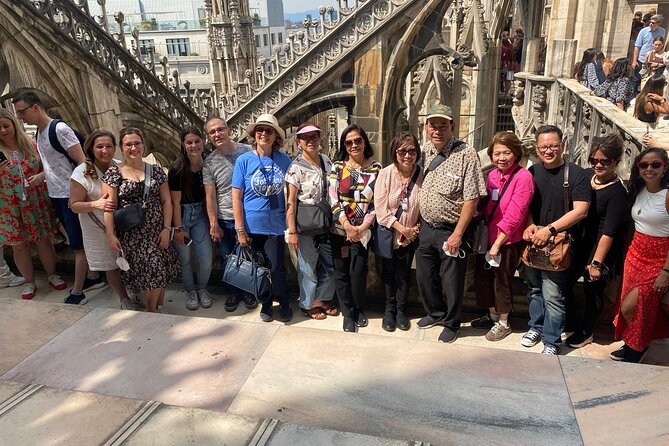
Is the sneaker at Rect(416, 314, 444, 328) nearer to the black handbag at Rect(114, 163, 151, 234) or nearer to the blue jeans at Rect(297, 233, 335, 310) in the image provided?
the blue jeans at Rect(297, 233, 335, 310)

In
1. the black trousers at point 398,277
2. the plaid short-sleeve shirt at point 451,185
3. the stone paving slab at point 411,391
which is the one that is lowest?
the black trousers at point 398,277

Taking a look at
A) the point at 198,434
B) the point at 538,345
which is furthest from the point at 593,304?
the point at 198,434

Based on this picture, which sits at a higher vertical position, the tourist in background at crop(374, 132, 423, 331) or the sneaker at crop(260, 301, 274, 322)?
the tourist in background at crop(374, 132, 423, 331)

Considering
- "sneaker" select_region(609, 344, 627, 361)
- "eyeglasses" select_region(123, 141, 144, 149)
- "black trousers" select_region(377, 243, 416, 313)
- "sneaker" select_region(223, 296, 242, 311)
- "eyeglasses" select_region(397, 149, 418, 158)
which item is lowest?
"sneaker" select_region(609, 344, 627, 361)

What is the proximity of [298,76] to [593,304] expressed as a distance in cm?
949

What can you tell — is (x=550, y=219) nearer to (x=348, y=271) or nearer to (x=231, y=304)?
(x=348, y=271)

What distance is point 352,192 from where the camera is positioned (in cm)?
356

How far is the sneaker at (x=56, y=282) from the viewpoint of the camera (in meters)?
4.38

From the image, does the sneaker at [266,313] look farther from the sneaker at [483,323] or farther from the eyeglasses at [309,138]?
the sneaker at [483,323]

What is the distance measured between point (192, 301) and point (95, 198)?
116 cm

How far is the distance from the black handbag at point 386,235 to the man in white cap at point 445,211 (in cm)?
9

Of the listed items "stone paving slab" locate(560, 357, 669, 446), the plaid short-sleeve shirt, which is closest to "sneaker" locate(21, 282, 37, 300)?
the plaid short-sleeve shirt

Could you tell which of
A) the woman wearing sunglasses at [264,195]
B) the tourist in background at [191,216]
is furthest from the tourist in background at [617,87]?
the tourist in background at [191,216]

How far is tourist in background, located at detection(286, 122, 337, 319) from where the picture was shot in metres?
3.58
